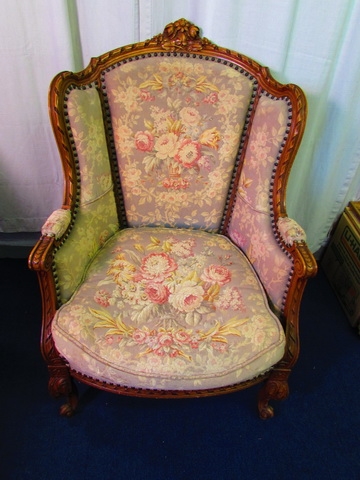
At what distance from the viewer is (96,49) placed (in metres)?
1.10

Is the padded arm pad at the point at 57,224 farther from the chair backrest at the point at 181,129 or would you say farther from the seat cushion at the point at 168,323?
the seat cushion at the point at 168,323

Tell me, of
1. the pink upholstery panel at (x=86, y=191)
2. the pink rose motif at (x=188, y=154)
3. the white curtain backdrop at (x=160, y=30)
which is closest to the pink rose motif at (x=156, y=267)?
the pink upholstery panel at (x=86, y=191)

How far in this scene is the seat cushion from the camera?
817mm

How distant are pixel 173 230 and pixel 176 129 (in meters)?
0.31

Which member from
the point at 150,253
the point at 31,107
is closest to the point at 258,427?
the point at 150,253

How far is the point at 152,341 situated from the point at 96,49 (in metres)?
0.87

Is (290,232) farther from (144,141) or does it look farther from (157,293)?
(144,141)

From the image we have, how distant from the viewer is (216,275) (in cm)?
100

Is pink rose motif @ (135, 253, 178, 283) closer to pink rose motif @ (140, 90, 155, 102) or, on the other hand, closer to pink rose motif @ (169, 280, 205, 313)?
pink rose motif @ (169, 280, 205, 313)

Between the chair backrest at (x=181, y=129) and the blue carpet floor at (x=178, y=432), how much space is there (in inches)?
17.4

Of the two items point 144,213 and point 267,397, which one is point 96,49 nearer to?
point 144,213

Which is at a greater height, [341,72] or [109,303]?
[341,72]

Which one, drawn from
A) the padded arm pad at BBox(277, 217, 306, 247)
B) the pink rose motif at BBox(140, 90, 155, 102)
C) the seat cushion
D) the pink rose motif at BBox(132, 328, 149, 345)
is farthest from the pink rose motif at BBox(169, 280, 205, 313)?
the pink rose motif at BBox(140, 90, 155, 102)

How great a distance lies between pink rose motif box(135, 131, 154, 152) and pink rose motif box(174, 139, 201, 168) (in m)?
0.08
